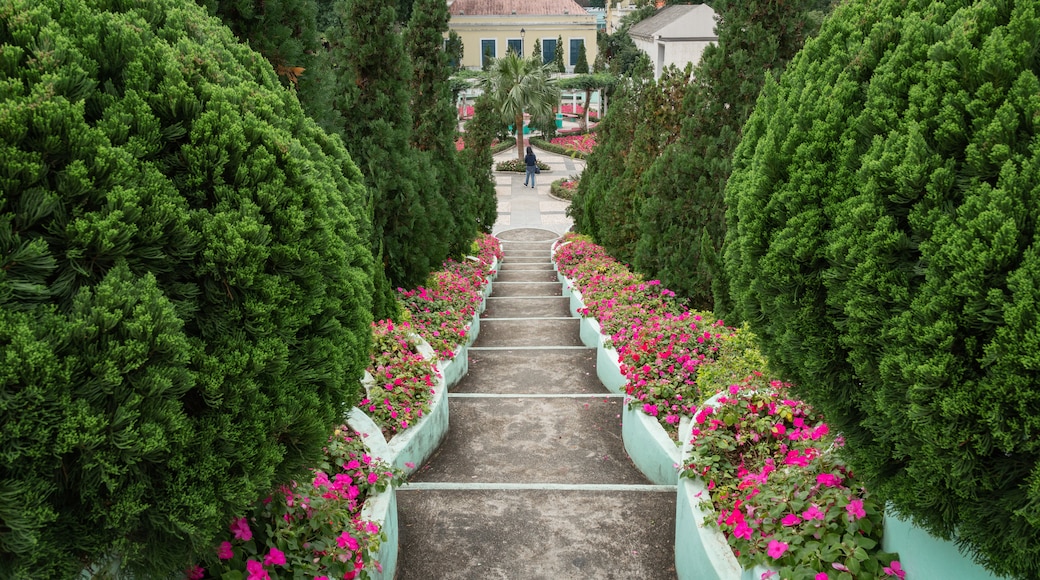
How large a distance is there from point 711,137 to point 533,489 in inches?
195

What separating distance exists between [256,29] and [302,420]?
4.42m

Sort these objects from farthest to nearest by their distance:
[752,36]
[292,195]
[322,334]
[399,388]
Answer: [752,36] → [399,388] → [322,334] → [292,195]

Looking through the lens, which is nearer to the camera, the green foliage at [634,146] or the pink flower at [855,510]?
the pink flower at [855,510]

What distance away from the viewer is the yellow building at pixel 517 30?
55.9 m

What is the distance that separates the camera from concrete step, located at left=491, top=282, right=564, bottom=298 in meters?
14.5

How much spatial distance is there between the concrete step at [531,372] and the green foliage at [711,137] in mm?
1487

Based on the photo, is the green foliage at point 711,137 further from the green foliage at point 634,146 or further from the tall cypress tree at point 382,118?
the tall cypress tree at point 382,118

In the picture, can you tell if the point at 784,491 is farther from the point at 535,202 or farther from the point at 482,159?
the point at 535,202

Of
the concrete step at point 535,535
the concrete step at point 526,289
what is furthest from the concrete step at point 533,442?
the concrete step at point 526,289

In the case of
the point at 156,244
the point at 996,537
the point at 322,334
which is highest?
the point at 156,244

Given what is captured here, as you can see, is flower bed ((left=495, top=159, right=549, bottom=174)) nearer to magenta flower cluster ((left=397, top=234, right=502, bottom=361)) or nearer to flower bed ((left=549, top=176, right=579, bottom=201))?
flower bed ((left=549, top=176, right=579, bottom=201))

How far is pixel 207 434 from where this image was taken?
2650 millimetres

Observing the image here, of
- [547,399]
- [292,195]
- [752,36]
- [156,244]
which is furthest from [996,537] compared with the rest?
[752,36]

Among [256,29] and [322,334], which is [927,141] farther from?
[256,29]
